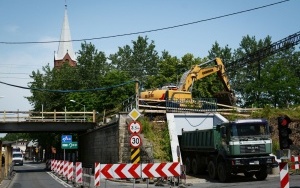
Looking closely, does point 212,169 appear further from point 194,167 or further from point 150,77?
point 150,77

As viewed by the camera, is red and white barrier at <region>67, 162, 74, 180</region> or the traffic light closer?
the traffic light

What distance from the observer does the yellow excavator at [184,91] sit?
32.9 meters

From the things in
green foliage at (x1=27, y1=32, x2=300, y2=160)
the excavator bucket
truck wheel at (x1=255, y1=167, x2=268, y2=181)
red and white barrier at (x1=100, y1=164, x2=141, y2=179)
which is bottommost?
truck wheel at (x1=255, y1=167, x2=268, y2=181)

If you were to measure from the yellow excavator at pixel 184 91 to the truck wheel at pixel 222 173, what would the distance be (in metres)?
11.8

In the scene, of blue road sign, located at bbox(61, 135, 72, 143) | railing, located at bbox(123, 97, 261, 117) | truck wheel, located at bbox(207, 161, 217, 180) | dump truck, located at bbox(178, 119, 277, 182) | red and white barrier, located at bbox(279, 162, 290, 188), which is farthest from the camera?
blue road sign, located at bbox(61, 135, 72, 143)

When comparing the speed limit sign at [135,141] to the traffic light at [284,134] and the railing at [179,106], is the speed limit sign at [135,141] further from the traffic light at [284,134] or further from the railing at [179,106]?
the railing at [179,106]

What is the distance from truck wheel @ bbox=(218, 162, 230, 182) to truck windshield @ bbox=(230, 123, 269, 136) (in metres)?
1.68

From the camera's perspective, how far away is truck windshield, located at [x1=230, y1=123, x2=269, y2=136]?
2012cm

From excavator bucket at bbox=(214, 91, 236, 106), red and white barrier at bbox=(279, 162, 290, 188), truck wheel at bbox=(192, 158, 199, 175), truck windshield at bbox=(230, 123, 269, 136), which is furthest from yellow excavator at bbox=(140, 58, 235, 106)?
red and white barrier at bbox=(279, 162, 290, 188)

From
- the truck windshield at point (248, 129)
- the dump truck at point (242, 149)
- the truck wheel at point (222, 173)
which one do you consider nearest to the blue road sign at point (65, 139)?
the dump truck at point (242, 149)

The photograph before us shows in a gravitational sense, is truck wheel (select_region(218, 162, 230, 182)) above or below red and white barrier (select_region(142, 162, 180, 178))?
below

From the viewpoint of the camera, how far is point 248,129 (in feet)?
66.4

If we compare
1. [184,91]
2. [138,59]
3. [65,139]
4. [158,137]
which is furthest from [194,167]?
[138,59]

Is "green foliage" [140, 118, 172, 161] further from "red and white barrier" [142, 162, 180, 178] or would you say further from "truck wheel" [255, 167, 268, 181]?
"red and white barrier" [142, 162, 180, 178]
